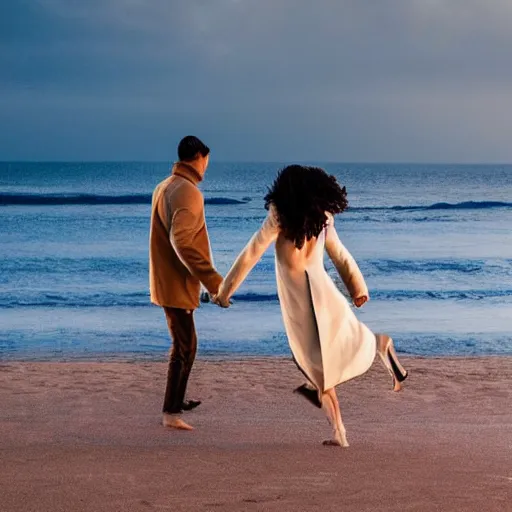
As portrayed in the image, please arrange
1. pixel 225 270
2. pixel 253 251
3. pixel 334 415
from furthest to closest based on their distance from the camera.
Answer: pixel 225 270
pixel 334 415
pixel 253 251

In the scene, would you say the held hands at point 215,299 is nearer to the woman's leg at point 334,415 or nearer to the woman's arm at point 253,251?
the woman's arm at point 253,251

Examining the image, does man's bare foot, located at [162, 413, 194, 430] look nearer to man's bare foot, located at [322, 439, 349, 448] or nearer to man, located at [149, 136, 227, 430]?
man, located at [149, 136, 227, 430]

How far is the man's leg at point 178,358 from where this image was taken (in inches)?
236

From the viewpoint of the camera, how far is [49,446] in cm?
553

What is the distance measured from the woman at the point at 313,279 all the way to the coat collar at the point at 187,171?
783 mm

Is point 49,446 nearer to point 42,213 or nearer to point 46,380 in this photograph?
point 46,380

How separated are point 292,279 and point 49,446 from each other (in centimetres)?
169

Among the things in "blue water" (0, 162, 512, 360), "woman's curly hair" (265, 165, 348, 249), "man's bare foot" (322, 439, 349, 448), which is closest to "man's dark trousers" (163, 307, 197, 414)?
"man's bare foot" (322, 439, 349, 448)

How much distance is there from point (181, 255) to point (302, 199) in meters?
1.02

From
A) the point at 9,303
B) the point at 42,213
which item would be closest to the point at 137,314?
the point at 9,303

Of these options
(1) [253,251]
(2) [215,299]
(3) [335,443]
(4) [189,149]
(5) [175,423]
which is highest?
(4) [189,149]

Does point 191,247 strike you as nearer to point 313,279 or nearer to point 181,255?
point 181,255

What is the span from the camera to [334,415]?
5.38 metres

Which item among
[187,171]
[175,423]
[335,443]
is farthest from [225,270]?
[335,443]
